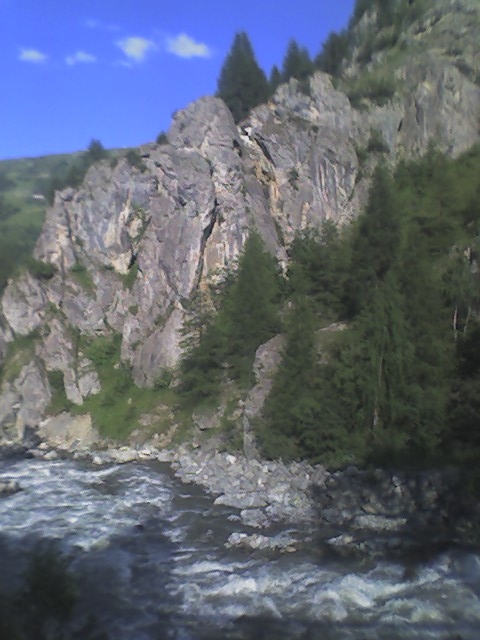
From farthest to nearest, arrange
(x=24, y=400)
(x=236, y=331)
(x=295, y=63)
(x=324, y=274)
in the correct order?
(x=295, y=63) → (x=24, y=400) → (x=236, y=331) → (x=324, y=274)

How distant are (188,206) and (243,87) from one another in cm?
2529

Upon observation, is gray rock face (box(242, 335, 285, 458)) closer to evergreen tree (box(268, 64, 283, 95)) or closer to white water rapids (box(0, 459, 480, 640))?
white water rapids (box(0, 459, 480, 640))

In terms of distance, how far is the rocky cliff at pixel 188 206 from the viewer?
177ft

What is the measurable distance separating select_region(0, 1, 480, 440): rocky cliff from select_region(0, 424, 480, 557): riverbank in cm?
2308

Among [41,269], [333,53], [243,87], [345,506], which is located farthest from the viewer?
[333,53]

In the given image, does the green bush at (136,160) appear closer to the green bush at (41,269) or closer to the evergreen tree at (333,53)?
the green bush at (41,269)

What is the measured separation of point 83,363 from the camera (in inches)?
2197

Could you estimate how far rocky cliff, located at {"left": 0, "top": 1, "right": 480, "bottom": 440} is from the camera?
177 ft

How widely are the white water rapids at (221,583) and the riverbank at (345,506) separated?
1057 millimetres

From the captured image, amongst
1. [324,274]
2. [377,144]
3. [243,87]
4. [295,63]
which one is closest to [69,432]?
[324,274]

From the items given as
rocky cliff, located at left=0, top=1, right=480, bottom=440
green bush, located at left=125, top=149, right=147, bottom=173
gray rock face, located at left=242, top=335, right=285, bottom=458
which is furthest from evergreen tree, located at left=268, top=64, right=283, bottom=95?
gray rock face, located at left=242, top=335, right=285, bottom=458

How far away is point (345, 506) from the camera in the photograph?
2381 centimetres

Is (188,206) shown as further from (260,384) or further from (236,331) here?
(260,384)

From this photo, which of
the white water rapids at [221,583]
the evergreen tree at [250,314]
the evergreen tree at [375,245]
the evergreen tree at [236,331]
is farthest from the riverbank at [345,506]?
the evergreen tree at [375,245]
